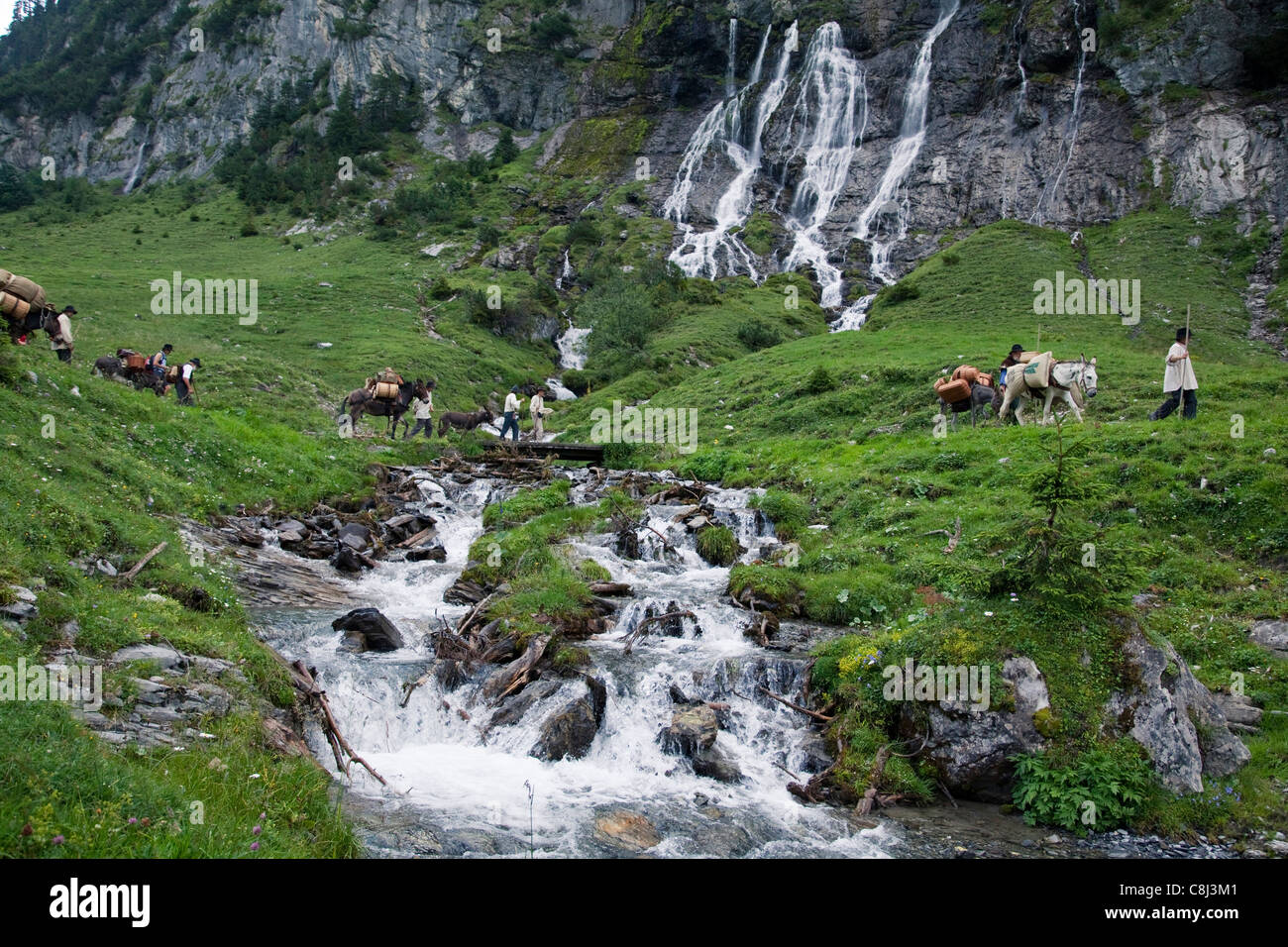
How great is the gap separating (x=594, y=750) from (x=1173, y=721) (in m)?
7.19

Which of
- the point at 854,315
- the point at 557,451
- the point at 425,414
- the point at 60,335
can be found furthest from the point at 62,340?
the point at 854,315

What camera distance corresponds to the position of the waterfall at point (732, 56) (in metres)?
105

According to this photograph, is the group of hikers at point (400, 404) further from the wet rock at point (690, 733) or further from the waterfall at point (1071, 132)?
the waterfall at point (1071, 132)

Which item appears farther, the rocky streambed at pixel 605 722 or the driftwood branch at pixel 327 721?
the driftwood branch at pixel 327 721

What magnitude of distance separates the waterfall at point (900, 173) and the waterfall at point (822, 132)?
14.7 ft

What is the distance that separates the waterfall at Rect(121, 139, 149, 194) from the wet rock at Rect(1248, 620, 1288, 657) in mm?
133666

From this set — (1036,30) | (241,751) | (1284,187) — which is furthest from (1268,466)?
(1036,30)

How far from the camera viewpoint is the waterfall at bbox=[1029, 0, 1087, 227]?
66.5m

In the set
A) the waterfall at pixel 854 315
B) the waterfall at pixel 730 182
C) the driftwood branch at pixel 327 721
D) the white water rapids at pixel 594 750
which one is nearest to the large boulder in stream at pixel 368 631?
the white water rapids at pixel 594 750

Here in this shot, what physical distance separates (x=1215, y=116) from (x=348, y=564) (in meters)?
77.3

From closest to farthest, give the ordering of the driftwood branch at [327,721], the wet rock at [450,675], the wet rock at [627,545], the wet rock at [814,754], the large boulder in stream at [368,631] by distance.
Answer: the driftwood branch at [327,721], the wet rock at [814,754], the wet rock at [450,675], the large boulder in stream at [368,631], the wet rock at [627,545]

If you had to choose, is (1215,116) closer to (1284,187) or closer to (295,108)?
(1284,187)

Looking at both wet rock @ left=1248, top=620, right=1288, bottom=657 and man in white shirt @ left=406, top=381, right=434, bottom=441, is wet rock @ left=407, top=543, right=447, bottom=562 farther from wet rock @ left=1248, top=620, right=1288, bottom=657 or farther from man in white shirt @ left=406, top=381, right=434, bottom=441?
wet rock @ left=1248, top=620, right=1288, bottom=657
